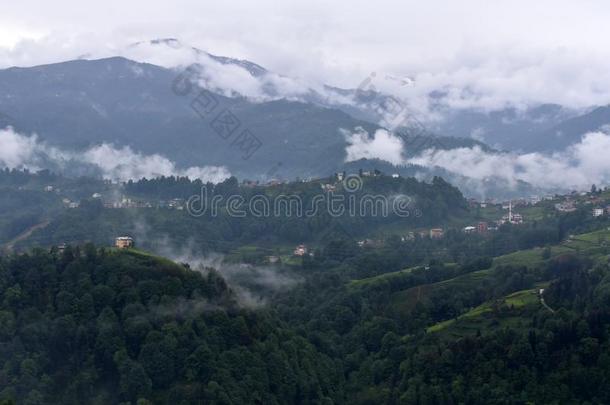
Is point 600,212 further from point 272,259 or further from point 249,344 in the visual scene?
point 249,344

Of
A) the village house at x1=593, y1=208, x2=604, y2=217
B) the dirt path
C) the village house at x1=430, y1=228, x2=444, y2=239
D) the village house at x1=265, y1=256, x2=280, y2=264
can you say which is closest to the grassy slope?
the village house at x1=593, y1=208, x2=604, y2=217

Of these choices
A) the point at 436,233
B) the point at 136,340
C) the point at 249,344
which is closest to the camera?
the point at 136,340

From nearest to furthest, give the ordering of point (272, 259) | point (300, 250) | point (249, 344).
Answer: point (249, 344)
point (272, 259)
point (300, 250)

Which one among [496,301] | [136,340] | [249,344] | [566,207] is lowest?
[249,344]

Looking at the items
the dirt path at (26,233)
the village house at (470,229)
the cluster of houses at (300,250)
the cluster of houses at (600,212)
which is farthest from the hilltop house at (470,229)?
the dirt path at (26,233)

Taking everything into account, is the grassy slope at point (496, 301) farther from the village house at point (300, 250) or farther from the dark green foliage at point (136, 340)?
the village house at point (300, 250)

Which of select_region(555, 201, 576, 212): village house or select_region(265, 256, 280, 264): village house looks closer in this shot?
select_region(265, 256, 280, 264): village house

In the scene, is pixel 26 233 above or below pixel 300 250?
above

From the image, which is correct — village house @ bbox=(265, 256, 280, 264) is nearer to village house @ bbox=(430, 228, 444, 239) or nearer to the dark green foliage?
village house @ bbox=(430, 228, 444, 239)

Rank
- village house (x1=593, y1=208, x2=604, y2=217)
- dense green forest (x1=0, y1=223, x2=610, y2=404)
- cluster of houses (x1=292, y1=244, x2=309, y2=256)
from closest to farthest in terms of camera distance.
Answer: dense green forest (x1=0, y1=223, x2=610, y2=404)
village house (x1=593, y1=208, x2=604, y2=217)
cluster of houses (x1=292, y1=244, x2=309, y2=256)

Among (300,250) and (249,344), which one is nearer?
(249,344)

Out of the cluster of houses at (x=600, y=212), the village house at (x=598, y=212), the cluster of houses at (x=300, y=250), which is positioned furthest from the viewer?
the cluster of houses at (x=300, y=250)

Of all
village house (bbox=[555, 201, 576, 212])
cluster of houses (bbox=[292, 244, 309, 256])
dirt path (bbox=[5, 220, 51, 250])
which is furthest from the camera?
dirt path (bbox=[5, 220, 51, 250])

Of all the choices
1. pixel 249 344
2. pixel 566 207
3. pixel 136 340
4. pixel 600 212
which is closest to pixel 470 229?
pixel 566 207
